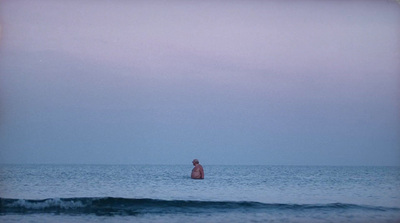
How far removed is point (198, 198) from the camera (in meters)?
9.86

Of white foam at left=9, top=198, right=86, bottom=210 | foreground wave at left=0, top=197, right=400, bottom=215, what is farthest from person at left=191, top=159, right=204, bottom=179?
white foam at left=9, top=198, right=86, bottom=210

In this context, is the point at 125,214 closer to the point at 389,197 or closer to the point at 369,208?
the point at 369,208

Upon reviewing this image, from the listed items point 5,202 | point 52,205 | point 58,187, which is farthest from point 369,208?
point 58,187

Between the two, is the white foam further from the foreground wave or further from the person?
the person

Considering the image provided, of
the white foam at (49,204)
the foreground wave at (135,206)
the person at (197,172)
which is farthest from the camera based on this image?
the person at (197,172)

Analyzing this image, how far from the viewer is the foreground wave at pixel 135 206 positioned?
8.60m

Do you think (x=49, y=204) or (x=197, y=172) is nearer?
(x=49, y=204)

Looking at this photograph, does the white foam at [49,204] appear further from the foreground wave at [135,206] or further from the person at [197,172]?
the person at [197,172]

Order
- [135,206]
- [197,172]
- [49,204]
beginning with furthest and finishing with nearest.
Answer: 1. [197,172]
2. [135,206]
3. [49,204]

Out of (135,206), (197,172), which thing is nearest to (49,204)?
(135,206)

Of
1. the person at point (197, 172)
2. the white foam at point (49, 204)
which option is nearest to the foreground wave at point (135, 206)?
the white foam at point (49, 204)

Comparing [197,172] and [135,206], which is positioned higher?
[197,172]

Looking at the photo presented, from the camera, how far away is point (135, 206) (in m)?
9.18

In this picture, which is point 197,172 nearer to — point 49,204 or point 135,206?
point 135,206
